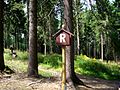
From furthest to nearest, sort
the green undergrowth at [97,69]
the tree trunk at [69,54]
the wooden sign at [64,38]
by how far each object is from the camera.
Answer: the green undergrowth at [97,69] → the tree trunk at [69,54] → the wooden sign at [64,38]

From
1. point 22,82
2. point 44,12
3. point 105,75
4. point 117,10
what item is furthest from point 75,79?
point 117,10

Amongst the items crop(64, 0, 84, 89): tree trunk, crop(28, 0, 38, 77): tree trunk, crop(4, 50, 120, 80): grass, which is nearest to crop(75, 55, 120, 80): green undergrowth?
crop(4, 50, 120, 80): grass

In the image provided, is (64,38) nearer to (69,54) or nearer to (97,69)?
(69,54)

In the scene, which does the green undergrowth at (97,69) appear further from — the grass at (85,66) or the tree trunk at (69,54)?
the tree trunk at (69,54)

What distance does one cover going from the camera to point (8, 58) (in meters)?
24.2

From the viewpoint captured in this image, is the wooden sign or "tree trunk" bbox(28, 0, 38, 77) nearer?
the wooden sign

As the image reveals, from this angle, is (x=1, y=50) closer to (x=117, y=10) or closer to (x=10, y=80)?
(x=10, y=80)

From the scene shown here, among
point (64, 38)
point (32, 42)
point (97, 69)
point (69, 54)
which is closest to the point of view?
point (64, 38)

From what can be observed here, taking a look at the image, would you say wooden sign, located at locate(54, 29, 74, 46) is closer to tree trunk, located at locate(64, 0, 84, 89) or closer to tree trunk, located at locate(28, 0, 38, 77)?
tree trunk, located at locate(64, 0, 84, 89)

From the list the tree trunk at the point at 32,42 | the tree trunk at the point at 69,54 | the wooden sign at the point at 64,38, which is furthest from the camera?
the tree trunk at the point at 32,42

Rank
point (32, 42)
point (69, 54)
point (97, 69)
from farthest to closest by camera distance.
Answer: point (97, 69)
point (32, 42)
point (69, 54)

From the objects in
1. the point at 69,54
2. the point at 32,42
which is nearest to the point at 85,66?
the point at 32,42

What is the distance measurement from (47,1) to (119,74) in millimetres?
10244

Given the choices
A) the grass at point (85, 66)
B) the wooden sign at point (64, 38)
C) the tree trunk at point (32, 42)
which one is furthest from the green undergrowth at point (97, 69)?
the wooden sign at point (64, 38)
